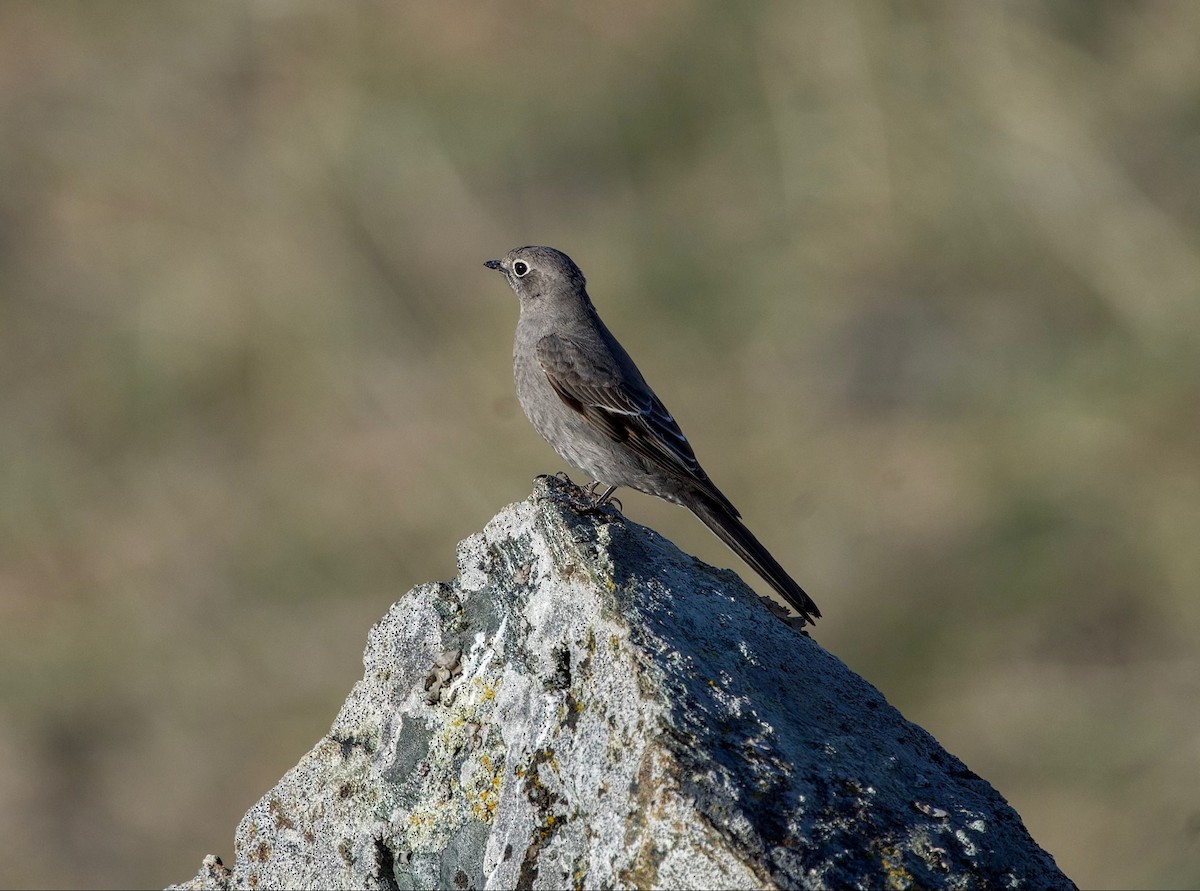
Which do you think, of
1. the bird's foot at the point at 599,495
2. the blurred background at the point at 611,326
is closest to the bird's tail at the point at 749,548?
the bird's foot at the point at 599,495

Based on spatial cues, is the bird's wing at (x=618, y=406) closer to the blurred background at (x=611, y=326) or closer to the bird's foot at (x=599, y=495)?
the bird's foot at (x=599, y=495)

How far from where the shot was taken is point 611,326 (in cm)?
1681

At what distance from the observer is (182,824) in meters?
13.2

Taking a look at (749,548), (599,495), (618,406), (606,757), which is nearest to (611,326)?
(599,495)

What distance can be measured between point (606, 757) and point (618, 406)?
421 cm

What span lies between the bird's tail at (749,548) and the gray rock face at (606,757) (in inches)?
41.6

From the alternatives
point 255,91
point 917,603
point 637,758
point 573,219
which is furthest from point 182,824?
point 255,91

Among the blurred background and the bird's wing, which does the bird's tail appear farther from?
the blurred background

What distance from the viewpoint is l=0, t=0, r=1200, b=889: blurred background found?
44.0ft

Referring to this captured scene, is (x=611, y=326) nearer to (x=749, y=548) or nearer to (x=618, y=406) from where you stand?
(x=618, y=406)

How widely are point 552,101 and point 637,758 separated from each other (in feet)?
50.9

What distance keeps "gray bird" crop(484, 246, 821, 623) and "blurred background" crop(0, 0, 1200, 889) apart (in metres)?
5.47

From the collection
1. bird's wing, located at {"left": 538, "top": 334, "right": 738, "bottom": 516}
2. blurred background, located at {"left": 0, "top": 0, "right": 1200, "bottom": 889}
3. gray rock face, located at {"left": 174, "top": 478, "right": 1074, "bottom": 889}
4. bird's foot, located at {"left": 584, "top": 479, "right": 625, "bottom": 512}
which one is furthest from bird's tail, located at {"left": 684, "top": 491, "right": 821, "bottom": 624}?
blurred background, located at {"left": 0, "top": 0, "right": 1200, "bottom": 889}

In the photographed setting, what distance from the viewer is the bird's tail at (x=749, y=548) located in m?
7.19
